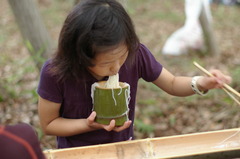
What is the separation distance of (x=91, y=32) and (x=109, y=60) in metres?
0.17

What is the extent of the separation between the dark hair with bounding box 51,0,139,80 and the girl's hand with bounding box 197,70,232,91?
48 cm

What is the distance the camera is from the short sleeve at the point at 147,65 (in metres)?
1.83

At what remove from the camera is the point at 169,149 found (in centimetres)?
164

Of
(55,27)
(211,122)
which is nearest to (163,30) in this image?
(55,27)

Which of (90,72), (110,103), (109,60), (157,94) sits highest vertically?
(109,60)

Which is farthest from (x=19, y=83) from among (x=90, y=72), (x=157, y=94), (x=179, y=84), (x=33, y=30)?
(x=179, y=84)

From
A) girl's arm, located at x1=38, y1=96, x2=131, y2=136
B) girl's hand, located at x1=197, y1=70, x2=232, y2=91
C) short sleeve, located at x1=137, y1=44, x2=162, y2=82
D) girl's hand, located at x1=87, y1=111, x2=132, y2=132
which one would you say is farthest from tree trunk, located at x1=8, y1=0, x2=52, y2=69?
girl's hand, located at x1=197, y1=70, x2=232, y2=91

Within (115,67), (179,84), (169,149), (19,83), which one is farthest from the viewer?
(19,83)

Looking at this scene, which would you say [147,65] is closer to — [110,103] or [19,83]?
[110,103]

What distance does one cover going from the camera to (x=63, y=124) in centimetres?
175

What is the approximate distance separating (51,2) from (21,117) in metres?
7.25

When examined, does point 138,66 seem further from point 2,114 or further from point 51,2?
point 51,2

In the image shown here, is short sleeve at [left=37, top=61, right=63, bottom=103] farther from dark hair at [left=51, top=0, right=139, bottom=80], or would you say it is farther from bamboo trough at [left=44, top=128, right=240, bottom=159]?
bamboo trough at [left=44, top=128, right=240, bottom=159]

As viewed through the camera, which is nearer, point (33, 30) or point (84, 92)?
point (84, 92)
